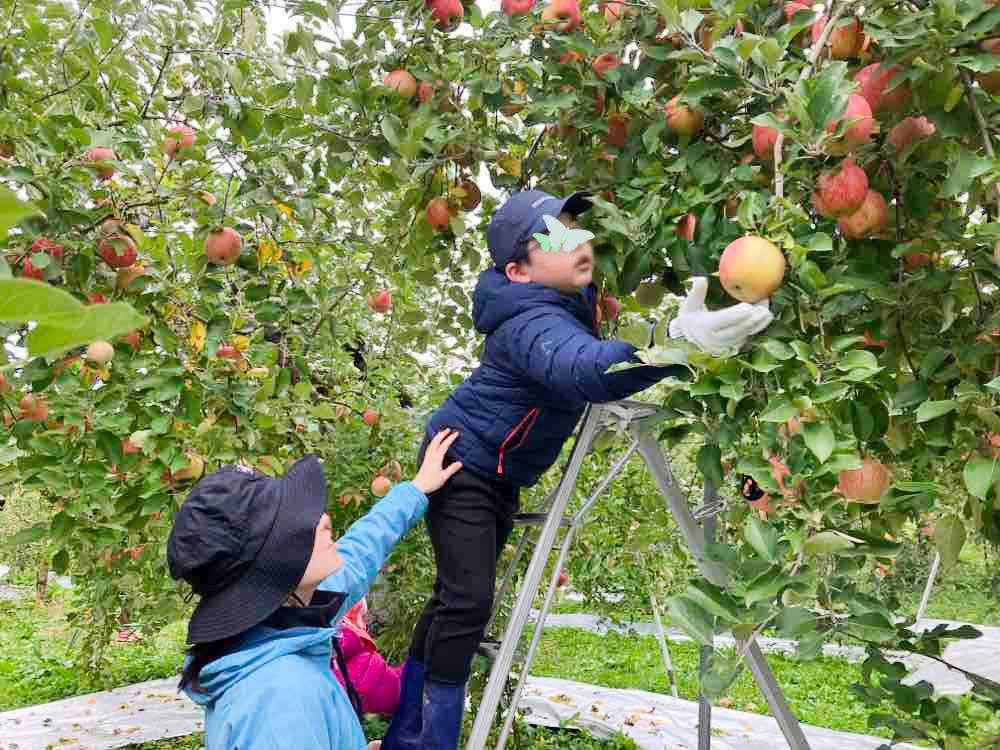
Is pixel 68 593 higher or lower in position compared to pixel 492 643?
lower

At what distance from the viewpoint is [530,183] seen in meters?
1.88

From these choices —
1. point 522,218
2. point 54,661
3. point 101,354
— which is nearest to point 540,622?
point 522,218

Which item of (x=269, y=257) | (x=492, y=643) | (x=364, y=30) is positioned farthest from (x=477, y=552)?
(x=364, y=30)

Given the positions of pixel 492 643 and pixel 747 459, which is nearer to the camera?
pixel 747 459

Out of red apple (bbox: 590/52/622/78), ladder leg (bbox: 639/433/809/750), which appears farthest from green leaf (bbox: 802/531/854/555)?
red apple (bbox: 590/52/622/78)

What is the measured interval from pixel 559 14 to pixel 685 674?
17.4ft

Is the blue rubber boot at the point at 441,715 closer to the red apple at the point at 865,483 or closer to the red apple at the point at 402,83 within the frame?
the red apple at the point at 865,483

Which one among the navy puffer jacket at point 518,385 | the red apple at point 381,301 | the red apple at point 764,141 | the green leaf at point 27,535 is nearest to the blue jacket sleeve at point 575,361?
the navy puffer jacket at point 518,385

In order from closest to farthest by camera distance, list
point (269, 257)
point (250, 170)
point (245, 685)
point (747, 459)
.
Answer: point (747, 459), point (245, 685), point (250, 170), point (269, 257)

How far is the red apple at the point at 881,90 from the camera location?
3.66 ft

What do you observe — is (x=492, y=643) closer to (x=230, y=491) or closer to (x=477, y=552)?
(x=477, y=552)

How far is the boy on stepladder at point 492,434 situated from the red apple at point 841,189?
46 cm

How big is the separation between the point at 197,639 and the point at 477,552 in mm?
650

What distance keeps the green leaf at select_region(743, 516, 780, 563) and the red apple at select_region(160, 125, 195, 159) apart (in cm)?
148
